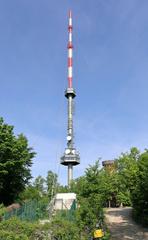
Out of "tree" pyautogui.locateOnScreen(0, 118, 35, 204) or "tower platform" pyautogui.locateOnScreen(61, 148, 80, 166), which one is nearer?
"tree" pyautogui.locateOnScreen(0, 118, 35, 204)

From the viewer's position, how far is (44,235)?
66.6ft

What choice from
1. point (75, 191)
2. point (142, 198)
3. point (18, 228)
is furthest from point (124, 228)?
point (18, 228)

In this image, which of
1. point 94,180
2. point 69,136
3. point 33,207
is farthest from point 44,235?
point 69,136

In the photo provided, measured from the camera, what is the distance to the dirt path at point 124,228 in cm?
3023

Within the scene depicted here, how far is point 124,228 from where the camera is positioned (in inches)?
1324

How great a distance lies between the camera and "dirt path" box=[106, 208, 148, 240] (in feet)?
99.2

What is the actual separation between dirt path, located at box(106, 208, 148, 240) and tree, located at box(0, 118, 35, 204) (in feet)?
33.9

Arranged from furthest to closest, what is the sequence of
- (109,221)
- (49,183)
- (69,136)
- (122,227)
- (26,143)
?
(69,136) < (49,183) < (26,143) < (109,221) < (122,227)

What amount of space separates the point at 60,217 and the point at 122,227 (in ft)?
42.0

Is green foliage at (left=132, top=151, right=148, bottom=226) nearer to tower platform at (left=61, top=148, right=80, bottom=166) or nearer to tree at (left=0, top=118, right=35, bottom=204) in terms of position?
tree at (left=0, top=118, right=35, bottom=204)

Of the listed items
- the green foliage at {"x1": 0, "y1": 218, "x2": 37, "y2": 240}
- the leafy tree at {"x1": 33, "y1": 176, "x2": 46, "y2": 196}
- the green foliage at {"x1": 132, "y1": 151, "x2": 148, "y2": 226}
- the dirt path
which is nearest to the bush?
the green foliage at {"x1": 0, "y1": 218, "x2": 37, "y2": 240}

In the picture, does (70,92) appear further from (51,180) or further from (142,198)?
(142,198)

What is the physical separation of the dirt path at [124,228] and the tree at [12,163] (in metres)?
10.3

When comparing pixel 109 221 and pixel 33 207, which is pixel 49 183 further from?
pixel 33 207
